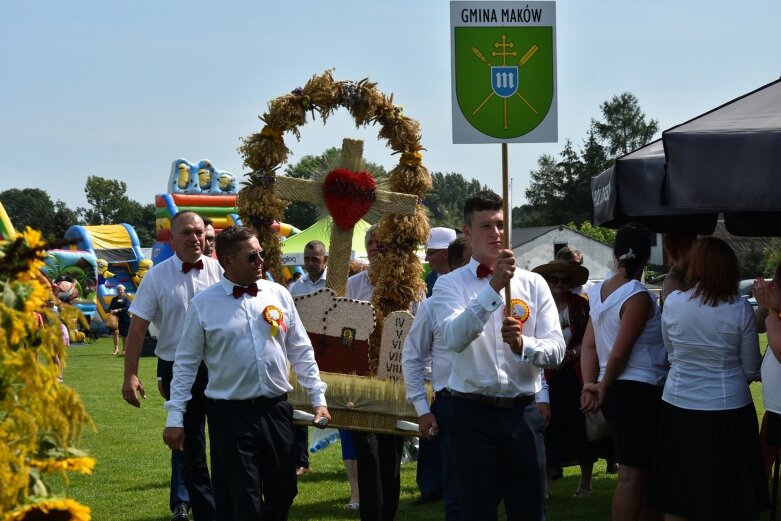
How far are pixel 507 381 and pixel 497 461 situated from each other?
0.38 metres

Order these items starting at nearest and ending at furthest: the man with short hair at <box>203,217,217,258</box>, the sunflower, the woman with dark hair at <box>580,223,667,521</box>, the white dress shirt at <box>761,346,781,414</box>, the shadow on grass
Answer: the sunflower
the white dress shirt at <box>761,346,781,414</box>
the woman with dark hair at <box>580,223,667,521</box>
the man with short hair at <box>203,217,217,258</box>
the shadow on grass

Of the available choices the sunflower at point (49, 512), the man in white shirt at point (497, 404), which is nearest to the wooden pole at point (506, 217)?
the man in white shirt at point (497, 404)

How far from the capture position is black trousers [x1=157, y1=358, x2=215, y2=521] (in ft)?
25.0

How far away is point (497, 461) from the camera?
17.5 ft

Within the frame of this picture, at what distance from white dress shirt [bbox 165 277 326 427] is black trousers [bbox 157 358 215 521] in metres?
1.23

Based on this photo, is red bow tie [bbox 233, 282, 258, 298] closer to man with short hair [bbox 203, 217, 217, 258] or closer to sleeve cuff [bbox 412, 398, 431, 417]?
sleeve cuff [bbox 412, 398, 431, 417]

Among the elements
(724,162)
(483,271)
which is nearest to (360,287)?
(483,271)

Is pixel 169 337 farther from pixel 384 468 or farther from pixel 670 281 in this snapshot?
pixel 670 281

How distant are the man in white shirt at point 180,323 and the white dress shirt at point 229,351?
4.07ft

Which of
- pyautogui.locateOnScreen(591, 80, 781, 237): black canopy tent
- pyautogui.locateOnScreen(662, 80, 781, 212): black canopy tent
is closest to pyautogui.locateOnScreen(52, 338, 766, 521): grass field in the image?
pyautogui.locateOnScreen(591, 80, 781, 237): black canopy tent

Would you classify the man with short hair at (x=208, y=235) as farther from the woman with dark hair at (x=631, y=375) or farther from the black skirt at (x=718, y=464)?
the black skirt at (x=718, y=464)

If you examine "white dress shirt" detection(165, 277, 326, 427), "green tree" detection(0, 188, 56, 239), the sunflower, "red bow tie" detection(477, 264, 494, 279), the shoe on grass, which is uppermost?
"green tree" detection(0, 188, 56, 239)

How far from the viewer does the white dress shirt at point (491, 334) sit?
5.18m

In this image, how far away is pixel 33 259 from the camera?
302 centimetres
